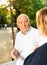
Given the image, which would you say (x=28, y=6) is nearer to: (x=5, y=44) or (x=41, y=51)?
(x=5, y=44)

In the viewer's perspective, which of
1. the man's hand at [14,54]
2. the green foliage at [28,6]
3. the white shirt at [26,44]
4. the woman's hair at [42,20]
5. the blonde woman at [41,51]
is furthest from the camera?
the green foliage at [28,6]

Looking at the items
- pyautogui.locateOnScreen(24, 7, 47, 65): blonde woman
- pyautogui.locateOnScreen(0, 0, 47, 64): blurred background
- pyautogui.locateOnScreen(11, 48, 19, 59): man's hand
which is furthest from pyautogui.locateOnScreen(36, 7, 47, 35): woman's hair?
pyautogui.locateOnScreen(0, 0, 47, 64): blurred background

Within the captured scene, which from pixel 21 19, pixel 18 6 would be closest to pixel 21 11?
pixel 18 6

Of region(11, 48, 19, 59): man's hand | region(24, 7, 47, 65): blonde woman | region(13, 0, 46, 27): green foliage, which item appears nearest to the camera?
region(24, 7, 47, 65): blonde woman

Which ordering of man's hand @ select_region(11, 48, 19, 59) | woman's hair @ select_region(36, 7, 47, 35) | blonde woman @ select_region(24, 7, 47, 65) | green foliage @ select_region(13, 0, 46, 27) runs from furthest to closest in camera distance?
green foliage @ select_region(13, 0, 46, 27) < man's hand @ select_region(11, 48, 19, 59) < woman's hair @ select_region(36, 7, 47, 35) < blonde woman @ select_region(24, 7, 47, 65)

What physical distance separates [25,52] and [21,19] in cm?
33

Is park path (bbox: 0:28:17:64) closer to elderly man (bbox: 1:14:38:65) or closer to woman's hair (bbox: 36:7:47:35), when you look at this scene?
elderly man (bbox: 1:14:38:65)

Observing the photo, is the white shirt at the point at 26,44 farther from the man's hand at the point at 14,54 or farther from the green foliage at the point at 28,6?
the green foliage at the point at 28,6

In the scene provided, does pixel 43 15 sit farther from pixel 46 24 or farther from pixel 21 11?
pixel 21 11

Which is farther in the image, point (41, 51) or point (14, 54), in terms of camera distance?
point (14, 54)

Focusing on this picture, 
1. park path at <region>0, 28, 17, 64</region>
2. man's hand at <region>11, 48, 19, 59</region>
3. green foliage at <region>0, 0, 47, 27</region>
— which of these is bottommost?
park path at <region>0, 28, 17, 64</region>

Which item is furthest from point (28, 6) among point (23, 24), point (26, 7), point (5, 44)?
point (23, 24)

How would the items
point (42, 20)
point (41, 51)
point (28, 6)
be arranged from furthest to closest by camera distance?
1. point (28, 6)
2. point (42, 20)
3. point (41, 51)

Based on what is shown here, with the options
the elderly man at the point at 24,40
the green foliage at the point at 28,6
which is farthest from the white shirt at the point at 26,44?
the green foliage at the point at 28,6
